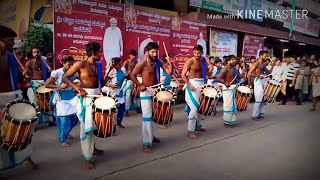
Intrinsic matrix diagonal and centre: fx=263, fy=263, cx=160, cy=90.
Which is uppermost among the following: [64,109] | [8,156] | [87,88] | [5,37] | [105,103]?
[5,37]

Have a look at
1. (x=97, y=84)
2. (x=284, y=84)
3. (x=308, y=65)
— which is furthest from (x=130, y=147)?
(x=308, y=65)

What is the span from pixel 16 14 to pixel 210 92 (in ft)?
28.4

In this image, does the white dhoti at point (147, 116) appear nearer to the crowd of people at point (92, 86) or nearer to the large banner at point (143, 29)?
the crowd of people at point (92, 86)

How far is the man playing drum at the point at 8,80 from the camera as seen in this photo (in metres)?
3.29

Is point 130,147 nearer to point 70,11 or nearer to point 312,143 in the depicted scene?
point 312,143

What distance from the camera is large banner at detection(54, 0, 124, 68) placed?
6.62m

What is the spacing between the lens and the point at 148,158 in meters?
4.16

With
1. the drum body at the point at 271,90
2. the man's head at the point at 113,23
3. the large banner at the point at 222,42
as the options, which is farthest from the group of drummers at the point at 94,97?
the large banner at the point at 222,42

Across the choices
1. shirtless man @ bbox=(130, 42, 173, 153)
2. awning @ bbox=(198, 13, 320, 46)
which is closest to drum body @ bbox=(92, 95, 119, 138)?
shirtless man @ bbox=(130, 42, 173, 153)

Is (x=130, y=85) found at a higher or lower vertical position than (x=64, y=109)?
higher

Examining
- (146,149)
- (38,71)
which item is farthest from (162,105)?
(38,71)

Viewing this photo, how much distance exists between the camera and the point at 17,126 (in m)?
3.02

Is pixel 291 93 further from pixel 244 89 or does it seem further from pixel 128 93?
pixel 128 93

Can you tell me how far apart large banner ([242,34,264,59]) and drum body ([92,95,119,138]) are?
35.9 feet
